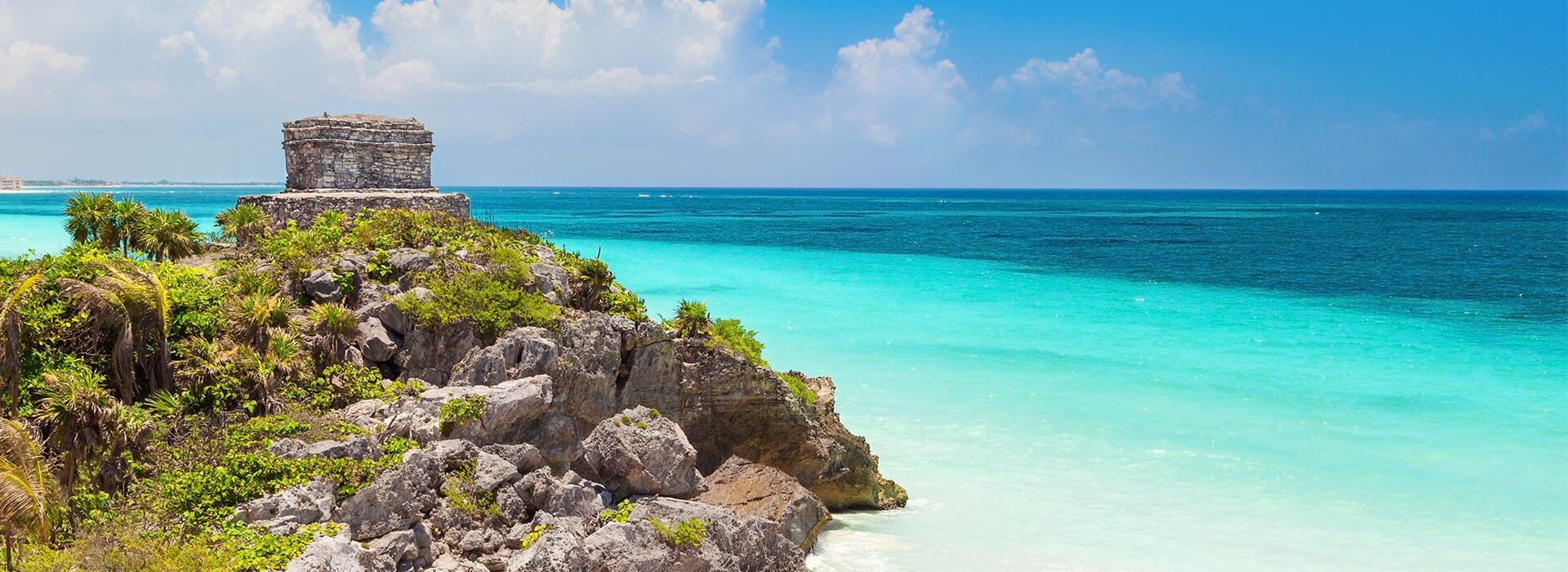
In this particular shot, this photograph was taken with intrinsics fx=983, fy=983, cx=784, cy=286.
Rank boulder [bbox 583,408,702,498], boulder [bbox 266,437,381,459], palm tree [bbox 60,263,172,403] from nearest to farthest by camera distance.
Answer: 1. boulder [bbox 266,437,381,459]
2. palm tree [bbox 60,263,172,403]
3. boulder [bbox 583,408,702,498]

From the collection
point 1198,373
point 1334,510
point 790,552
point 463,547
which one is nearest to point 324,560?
point 463,547

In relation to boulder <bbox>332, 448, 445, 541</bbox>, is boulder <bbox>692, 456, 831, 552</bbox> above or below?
below

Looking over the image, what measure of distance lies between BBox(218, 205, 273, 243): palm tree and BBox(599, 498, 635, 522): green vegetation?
10.0 meters

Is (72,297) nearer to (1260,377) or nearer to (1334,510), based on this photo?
(1334,510)

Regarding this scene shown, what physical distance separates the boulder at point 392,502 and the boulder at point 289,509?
14 centimetres

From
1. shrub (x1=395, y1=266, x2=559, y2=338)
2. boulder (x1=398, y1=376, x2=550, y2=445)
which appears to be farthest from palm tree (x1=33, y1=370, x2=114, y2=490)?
shrub (x1=395, y1=266, x2=559, y2=338)

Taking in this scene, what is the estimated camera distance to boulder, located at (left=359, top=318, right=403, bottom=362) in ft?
36.9

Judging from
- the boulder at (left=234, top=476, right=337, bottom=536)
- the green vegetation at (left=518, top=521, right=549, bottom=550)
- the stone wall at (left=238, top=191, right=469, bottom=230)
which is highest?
the stone wall at (left=238, top=191, right=469, bottom=230)

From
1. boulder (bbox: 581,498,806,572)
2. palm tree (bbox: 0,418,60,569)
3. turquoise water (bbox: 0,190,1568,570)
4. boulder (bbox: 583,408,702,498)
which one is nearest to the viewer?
palm tree (bbox: 0,418,60,569)

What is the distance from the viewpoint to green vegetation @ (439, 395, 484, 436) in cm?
961

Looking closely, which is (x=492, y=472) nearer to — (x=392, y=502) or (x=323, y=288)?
(x=392, y=502)

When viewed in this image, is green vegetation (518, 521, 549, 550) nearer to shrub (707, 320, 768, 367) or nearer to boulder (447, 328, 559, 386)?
boulder (447, 328, 559, 386)

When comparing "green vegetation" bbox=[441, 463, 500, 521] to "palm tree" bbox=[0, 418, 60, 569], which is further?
"green vegetation" bbox=[441, 463, 500, 521]

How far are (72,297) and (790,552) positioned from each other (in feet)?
25.5
